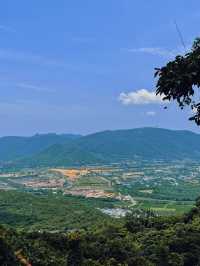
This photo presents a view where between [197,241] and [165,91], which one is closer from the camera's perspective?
[165,91]

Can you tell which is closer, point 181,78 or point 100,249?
point 181,78

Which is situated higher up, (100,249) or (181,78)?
(181,78)

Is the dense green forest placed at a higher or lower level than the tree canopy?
lower

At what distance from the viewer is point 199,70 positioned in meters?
11.6

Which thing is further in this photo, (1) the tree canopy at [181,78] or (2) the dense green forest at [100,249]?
(2) the dense green forest at [100,249]

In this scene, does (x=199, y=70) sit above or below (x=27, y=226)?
above

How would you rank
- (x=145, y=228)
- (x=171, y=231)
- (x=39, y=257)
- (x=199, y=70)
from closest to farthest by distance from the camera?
(x=199, y=70) → (x=39, y=257) → (x=171, y=231) → (x=145, y=228)

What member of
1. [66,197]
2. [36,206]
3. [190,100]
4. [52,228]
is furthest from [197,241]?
[66,197]

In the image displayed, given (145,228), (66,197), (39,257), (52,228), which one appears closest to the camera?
(39,257)

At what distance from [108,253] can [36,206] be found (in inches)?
3570

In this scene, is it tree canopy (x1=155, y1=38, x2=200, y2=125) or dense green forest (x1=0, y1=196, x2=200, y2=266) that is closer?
tree canopy (x1=155, y1=38, x2=200, y2=125)

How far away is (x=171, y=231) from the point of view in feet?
209

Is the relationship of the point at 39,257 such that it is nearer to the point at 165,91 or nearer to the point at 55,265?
the point at 55,265

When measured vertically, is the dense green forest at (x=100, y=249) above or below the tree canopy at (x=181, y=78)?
below
